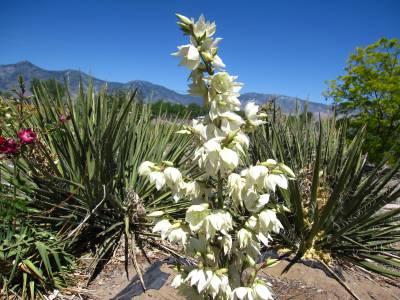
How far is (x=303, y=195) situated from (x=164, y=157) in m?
1.35

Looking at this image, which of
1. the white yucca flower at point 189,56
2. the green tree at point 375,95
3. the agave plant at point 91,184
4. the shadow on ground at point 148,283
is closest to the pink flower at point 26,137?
the agave plant at point 91,184

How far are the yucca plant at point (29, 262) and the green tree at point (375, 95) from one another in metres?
10.0

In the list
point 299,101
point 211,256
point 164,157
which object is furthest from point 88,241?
point 299,101

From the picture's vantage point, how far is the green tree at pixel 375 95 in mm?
10438

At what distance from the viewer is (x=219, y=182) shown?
1.39 meters

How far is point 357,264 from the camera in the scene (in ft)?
7.89

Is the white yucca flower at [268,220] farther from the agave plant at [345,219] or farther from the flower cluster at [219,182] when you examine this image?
the agave plant at [345,219]

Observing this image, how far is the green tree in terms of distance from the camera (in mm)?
10438

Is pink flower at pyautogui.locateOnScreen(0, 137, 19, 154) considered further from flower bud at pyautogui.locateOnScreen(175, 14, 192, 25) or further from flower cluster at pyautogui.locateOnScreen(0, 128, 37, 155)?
flower bud at pyautogui.locateOnScreen(175, 14, 192, 25)

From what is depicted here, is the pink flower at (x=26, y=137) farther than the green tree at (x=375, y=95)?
No

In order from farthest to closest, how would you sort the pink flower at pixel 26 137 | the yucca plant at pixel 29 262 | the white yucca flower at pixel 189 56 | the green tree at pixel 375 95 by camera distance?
the green tree at pixel 375 95, the pink flower at pixel 26 137, the yucca plant at pixel 29 262, the white yucca flower at pixel 189 56

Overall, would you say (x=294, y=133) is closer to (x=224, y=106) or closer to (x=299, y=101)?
(x=299, y=101)

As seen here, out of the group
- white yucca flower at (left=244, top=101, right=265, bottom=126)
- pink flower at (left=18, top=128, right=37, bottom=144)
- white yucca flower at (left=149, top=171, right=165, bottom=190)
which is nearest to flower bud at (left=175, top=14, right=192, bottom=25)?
white yucca flower at (left=244, top=101, right=265, bottom=126)

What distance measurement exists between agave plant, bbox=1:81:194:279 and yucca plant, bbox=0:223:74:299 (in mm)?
130
